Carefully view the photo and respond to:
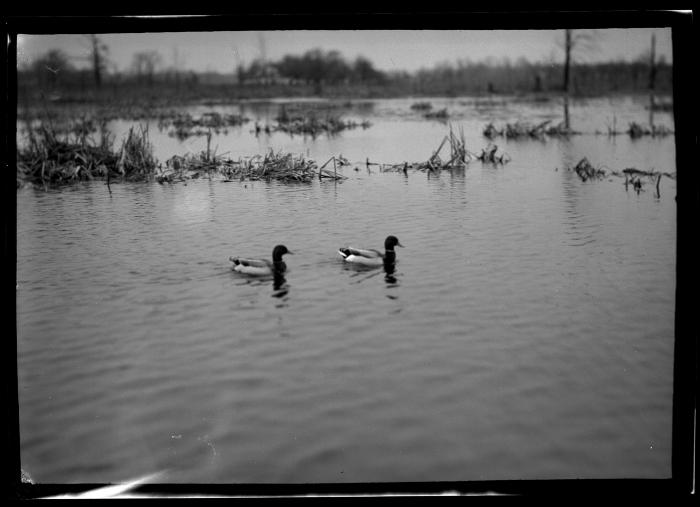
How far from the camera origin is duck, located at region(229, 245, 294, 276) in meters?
7.73

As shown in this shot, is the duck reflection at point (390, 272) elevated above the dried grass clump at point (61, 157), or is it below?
below

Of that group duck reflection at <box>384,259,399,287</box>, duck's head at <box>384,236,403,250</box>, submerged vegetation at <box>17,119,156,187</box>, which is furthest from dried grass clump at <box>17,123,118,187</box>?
duck reflection at <box>384,259,399,287</box>

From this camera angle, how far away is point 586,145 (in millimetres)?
11430

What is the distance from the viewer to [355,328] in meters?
6.48

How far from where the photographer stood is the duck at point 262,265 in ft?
25.4

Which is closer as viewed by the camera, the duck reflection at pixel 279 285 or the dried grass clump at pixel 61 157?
the duck reflection at pixel 279 285

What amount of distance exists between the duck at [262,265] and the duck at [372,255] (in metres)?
0.71

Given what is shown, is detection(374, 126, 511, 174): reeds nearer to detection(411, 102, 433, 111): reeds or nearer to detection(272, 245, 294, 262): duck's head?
detection(411, 102, 433, 111): reeds

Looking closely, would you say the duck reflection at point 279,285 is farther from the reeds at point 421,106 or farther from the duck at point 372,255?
the reeds at point 421,106

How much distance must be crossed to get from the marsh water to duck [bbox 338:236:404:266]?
0.16 meters

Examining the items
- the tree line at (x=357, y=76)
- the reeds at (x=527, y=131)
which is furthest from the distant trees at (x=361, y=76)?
the reeds at (x=527, y=131)

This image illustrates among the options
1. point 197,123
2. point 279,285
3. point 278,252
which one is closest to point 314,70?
point 278,252

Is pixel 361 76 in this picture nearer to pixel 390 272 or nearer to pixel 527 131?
pixel 390 272

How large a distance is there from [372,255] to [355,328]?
5.95 ft
